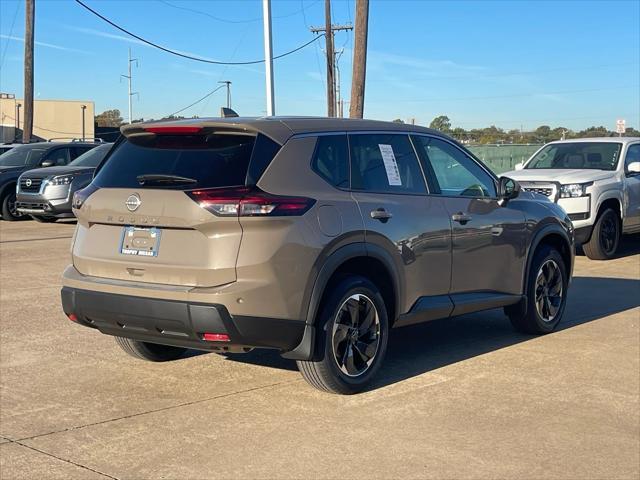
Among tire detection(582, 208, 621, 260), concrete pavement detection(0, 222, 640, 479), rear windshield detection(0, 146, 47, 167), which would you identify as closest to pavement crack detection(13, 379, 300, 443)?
concrete pavement detection(0, 222, 640, 479)

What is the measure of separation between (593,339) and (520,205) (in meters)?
1.37

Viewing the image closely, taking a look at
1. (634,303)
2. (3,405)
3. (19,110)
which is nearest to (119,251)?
(3,405)

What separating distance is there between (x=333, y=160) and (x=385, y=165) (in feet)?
1.91

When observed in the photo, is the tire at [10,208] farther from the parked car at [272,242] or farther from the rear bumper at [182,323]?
the rear bumper at [182,323]

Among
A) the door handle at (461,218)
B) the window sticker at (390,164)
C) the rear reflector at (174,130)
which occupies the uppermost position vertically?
the rear reflector at (174,130)

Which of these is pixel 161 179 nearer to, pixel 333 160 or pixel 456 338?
pixel 333 160

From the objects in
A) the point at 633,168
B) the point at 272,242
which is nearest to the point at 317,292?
the point at 272,242

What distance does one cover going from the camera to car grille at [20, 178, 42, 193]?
17203 millimetres

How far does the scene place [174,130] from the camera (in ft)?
17.3

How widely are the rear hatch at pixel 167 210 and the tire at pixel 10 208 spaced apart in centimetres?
1404

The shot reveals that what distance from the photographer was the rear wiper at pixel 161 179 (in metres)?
5.07

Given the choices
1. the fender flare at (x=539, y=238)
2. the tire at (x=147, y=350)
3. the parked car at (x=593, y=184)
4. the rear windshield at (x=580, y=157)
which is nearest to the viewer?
the tire at (x=147, y=350)

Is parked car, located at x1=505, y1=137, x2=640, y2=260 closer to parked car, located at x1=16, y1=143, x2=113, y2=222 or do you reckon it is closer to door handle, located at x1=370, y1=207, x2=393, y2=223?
door handle, located at x1=370, y1=207, x2=393, y2=223

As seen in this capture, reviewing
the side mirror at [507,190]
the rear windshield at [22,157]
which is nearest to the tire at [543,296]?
the side mirror at [507,190]
